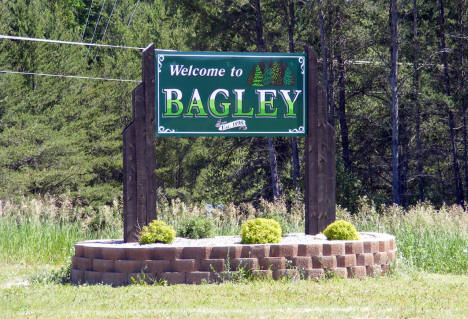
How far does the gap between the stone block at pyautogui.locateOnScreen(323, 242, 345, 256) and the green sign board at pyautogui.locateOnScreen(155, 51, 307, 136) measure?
7.67 ft

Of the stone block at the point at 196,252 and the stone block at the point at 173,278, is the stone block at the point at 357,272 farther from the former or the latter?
the stone block at the point at 173,278

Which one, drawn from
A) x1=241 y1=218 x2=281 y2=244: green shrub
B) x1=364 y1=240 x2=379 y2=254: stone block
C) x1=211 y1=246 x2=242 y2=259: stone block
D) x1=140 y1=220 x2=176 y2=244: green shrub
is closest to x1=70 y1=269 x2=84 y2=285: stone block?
x1=140 y1=220 x2=176 y2=244: green shrub

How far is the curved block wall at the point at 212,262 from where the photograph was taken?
9.09m

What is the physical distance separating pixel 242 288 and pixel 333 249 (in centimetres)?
161

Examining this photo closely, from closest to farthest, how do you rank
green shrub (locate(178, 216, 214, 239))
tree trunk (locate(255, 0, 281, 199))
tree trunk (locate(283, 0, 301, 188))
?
green shrub (locate(178, 216, 214, 239)) → tree trunk (locate(255, 0, 281, 199)) → tree trunk (locate(283, 0, 301, 188))

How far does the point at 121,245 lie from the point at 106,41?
1099 inches

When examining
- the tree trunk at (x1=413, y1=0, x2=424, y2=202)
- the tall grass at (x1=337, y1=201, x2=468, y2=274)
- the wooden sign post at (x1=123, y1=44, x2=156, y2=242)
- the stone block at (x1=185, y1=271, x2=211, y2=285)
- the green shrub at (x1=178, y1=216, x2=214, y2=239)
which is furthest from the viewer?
the tree trunk at (x1=413, y1=0, x2=424, y2=202)

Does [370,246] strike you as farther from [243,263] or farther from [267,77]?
[267,77]

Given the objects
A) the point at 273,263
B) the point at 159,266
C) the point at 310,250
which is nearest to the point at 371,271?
the point at 310,250

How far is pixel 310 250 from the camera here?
9312 mm

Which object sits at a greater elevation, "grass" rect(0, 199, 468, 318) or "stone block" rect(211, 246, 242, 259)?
"stone block" rect(211, 246, 242, 259)

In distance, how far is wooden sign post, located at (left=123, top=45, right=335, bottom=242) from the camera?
1038cm

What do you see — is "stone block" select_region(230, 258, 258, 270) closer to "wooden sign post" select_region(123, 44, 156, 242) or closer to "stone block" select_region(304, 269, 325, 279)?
"stone block" select_region(304, 269, 325, 279)

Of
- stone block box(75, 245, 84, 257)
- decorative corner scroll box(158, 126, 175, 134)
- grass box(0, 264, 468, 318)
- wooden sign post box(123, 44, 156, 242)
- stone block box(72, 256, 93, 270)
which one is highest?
decorative corner scroll box(158, 126, 175, 134)
